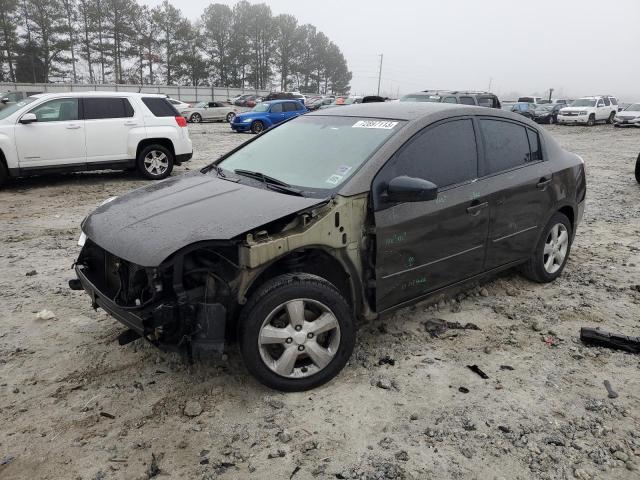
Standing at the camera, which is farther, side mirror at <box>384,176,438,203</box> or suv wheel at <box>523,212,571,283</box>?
suv wheel at <box>523,212,571,283</box>

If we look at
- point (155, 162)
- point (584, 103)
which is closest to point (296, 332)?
point (155, 162)

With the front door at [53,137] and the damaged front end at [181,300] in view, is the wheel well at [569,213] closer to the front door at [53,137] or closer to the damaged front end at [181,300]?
the damaged front end at [181,300]

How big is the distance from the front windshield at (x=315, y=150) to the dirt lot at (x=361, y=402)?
126cm

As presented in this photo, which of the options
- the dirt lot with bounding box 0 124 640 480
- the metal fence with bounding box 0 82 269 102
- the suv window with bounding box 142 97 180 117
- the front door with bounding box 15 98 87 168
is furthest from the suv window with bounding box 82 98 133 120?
the metal fence with bounding box 0 82 269 102

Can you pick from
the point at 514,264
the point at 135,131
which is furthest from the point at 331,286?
the point at 135,131

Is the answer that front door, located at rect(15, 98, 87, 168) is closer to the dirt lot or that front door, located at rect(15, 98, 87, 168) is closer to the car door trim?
the dirt lot

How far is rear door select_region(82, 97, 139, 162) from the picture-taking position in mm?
9453

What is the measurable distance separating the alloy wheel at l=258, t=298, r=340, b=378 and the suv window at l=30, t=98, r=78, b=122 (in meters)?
8.03

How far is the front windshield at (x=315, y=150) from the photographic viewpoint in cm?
343

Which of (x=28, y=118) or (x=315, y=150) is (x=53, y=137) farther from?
(x=315, y=150)

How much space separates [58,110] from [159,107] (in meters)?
1.93

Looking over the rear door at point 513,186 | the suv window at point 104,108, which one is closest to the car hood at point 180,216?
the rear door at point 513,186

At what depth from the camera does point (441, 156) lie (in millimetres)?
3697

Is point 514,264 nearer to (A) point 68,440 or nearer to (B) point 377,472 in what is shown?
(B) point 377,472
